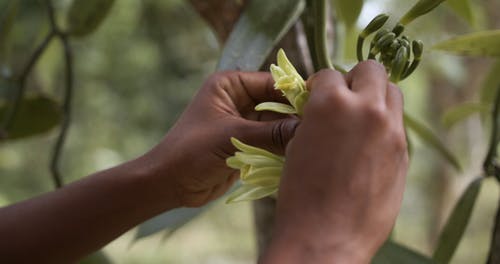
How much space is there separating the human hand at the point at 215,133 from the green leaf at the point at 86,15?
0.32 meters

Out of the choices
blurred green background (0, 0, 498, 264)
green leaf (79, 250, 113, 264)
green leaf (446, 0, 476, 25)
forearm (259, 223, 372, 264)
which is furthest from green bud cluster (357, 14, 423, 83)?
blurred green background (0, 0, 498, 264)

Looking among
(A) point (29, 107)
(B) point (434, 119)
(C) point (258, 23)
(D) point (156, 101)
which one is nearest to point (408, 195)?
(B) point (434, 119)

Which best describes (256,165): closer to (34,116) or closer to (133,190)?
(133,190)

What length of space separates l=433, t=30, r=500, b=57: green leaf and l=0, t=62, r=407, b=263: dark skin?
0.17 metres

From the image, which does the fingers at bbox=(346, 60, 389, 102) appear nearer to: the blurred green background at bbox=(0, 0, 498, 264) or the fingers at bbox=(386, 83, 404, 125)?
the fingers at bbox=(386, 83, 404, 125)

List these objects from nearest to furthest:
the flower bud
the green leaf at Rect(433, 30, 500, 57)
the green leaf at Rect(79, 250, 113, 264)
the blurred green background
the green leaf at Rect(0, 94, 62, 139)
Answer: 1. the flower bud
2. the green leaf at Rect(433, 30, 500, 57)
3. the green leaf at Rect(79, 250, 113, 264)
4. the green leaf at Rect(0, 94, 62, 139)
5. the blurred green background

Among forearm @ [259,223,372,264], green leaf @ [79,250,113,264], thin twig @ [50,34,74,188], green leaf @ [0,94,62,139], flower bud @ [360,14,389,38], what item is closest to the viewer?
forearm @ [259,223,372,264]

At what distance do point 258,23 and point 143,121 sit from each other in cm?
133

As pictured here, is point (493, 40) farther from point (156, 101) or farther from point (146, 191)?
point (156, 101)

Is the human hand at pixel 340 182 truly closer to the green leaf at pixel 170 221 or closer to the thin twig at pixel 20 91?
the green leaf at pixel 170 221

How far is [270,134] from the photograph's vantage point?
15.9 inches

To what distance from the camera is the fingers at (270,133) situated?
0.40 metres

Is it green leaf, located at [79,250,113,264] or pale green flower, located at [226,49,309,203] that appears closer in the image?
pale green flower, located at [226,49,309,203]

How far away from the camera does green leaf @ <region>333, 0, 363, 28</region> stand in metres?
0.57
